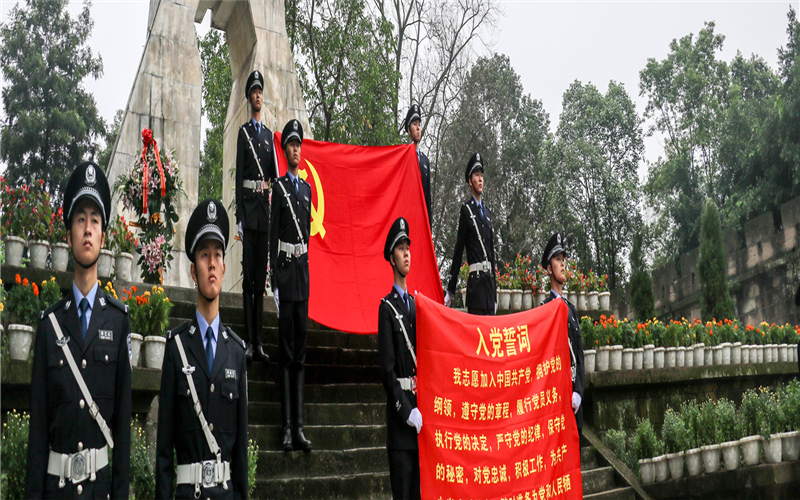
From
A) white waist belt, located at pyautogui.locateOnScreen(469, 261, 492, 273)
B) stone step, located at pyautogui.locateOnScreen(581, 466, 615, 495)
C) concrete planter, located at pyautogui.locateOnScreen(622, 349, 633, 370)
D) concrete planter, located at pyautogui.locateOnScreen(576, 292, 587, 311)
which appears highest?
white waist belt, located at pyautogui.locateOnScreen(469, 261, 492, 273)

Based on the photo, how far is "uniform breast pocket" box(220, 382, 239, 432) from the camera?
135 inches

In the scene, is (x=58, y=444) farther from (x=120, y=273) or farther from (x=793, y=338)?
(x=793, y=338)

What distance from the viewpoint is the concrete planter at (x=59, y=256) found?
7018mm

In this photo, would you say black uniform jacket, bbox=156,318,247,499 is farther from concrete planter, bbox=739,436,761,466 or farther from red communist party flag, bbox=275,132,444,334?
concrete planter, bbox=739,436,761,466

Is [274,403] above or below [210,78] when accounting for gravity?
below

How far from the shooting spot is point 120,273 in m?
7.64

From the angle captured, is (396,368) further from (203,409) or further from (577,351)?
(577,351)

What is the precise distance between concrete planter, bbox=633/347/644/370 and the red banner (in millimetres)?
3884

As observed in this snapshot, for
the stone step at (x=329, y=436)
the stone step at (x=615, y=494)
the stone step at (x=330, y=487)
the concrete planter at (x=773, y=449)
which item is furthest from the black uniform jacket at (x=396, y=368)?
the concrete planter at (x=773, y=449)

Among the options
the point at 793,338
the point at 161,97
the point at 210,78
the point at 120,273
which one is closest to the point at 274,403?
the point at 120,273

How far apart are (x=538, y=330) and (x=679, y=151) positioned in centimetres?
2957

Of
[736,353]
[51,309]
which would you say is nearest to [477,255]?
[51,309]

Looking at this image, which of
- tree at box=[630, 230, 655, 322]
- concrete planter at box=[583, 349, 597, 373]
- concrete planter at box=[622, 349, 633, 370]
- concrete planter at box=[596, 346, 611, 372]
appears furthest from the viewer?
tree at box=[630, 230, 655, 322]

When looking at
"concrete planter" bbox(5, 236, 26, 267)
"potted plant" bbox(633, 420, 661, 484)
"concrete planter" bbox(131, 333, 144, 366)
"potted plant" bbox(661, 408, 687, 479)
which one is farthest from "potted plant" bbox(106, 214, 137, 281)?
"potted plant" bbox(661, 408, 687, 479)
